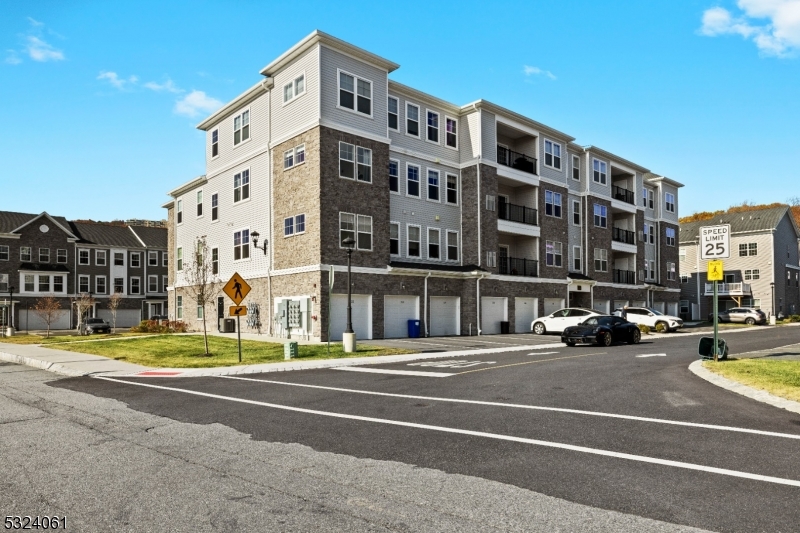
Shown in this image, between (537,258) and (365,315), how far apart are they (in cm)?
1532

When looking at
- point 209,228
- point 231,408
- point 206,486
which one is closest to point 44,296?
point 209,228

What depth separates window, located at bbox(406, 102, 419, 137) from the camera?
34344 mm

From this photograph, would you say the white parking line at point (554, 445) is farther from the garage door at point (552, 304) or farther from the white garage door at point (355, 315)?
the garage door at point (552, 304)

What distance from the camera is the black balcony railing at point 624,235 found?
5106 centimetres

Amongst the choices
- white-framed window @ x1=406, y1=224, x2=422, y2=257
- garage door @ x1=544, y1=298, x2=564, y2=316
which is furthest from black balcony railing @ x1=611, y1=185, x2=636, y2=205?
white-framed window @ x1=406, y1=224, x2=422, y2=257

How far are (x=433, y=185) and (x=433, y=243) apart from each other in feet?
11.6

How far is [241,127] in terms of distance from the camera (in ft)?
119

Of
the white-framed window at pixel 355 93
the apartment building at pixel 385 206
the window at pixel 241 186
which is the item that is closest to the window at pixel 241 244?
the apartment building at pixel 385 206

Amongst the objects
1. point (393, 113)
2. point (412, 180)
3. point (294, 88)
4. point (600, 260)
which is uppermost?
point (294, 88)

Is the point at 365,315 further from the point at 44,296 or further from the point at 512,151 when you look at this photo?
the point at 44,296

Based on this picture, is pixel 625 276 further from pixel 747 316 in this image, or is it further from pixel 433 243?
pixel 433 243

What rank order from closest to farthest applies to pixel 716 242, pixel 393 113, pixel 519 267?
pixel 716 242
pixel 393 113
pixel 519 267

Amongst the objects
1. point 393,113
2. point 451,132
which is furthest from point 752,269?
point 393,113

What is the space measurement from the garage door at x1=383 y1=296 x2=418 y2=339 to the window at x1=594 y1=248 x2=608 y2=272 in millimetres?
20580
